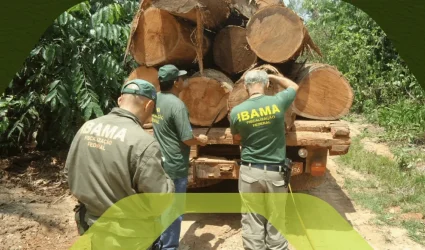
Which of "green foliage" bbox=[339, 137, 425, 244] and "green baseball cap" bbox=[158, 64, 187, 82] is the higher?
"green baseball cap" bbox=[158, 64, 187, 82]

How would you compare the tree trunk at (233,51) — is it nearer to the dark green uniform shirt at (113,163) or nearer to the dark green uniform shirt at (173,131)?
the dark green uniform shirt at (173,131)

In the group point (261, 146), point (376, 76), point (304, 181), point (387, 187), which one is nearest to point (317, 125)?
point (304, 181)

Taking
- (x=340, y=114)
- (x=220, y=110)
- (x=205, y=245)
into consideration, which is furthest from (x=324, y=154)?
(x=205, y=245)

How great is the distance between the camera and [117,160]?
2207 mm

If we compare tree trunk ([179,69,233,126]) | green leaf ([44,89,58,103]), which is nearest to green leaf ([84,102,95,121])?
green leaf ([44,89,58,103])

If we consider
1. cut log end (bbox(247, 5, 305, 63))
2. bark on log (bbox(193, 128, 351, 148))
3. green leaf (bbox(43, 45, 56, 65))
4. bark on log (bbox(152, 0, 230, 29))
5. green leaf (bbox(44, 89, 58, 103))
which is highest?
bark on log (bbox(152, 0, 230, 29))

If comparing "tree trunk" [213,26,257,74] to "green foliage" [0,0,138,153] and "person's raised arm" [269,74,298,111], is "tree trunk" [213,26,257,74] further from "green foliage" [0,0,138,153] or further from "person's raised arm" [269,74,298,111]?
"green foliage" [0,0,138,153]

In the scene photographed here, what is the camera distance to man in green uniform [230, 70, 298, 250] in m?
3.49

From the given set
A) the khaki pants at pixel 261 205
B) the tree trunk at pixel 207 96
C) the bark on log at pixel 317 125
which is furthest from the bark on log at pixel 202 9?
the khaki pants at pixel 261 205

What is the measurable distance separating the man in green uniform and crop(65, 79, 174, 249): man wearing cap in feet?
4.30

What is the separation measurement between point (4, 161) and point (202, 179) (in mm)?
3306

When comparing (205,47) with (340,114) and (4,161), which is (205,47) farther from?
(4,161)

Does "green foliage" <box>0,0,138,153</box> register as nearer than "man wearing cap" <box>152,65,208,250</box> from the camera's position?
No

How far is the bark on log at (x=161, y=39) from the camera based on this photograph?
4.14 metres
